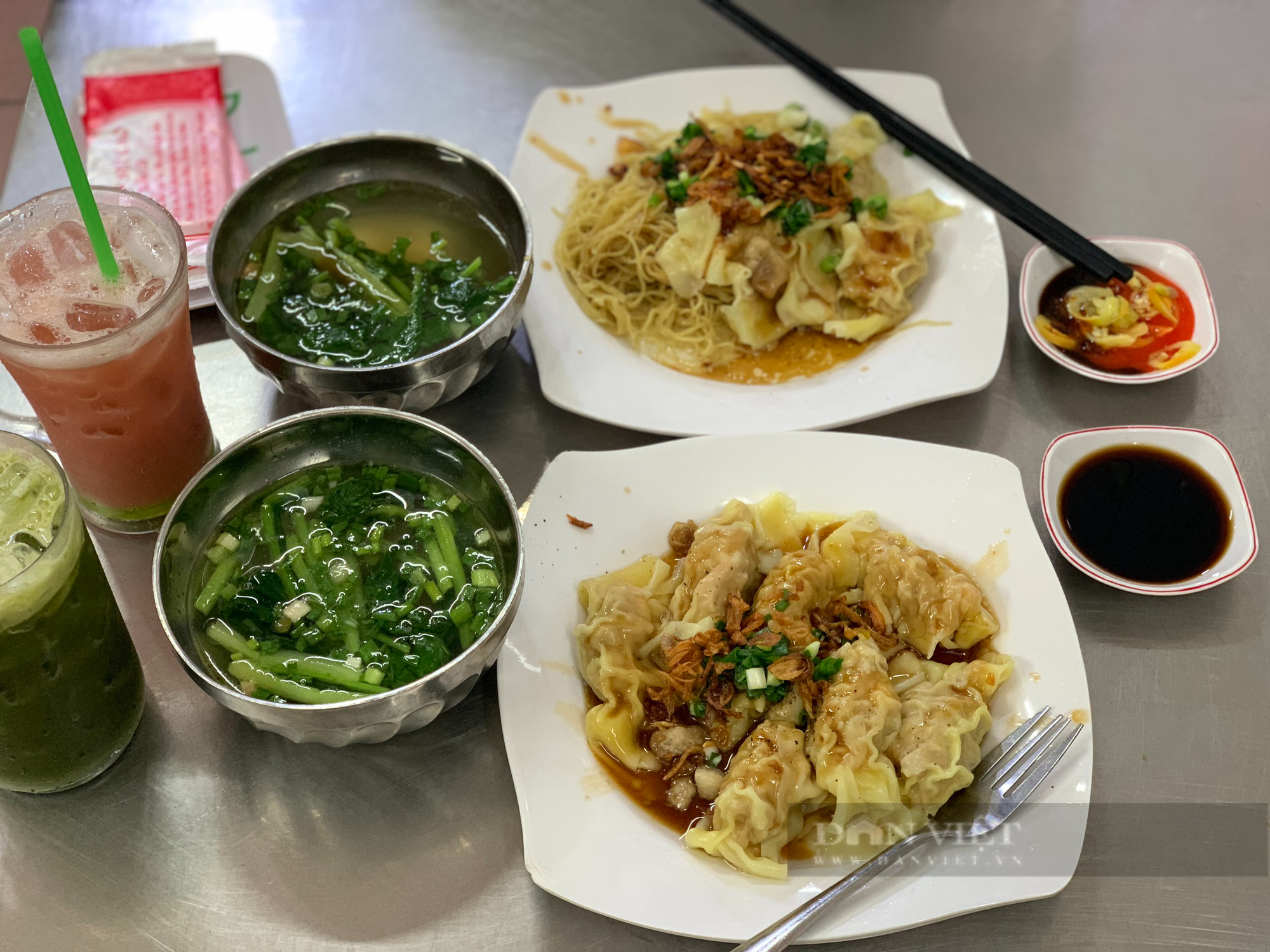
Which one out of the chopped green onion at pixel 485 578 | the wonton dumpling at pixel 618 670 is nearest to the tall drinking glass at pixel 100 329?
the chopped green onion at pixel 485 578

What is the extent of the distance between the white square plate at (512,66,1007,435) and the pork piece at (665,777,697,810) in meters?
0.92

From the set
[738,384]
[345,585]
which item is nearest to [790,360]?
[738,384]

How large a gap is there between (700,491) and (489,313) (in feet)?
2.42

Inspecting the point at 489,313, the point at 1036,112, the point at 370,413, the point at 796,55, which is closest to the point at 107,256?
the point at 370,413

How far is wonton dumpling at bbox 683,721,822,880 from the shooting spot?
79.7 inches

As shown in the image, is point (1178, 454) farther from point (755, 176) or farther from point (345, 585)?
point (345, 585)

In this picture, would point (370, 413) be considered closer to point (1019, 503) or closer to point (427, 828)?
point (427, 828)

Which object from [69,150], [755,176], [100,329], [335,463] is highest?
[69,150]

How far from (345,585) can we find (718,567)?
0.83m

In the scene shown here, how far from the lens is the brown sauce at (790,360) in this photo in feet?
9.80

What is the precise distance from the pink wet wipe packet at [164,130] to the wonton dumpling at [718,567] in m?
1.82

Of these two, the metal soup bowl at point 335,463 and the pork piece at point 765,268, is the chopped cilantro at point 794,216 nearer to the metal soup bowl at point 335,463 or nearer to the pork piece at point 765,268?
the pork piece at point 765,268

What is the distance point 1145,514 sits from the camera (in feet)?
8.52

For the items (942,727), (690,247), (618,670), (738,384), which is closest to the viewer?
(942,727)
